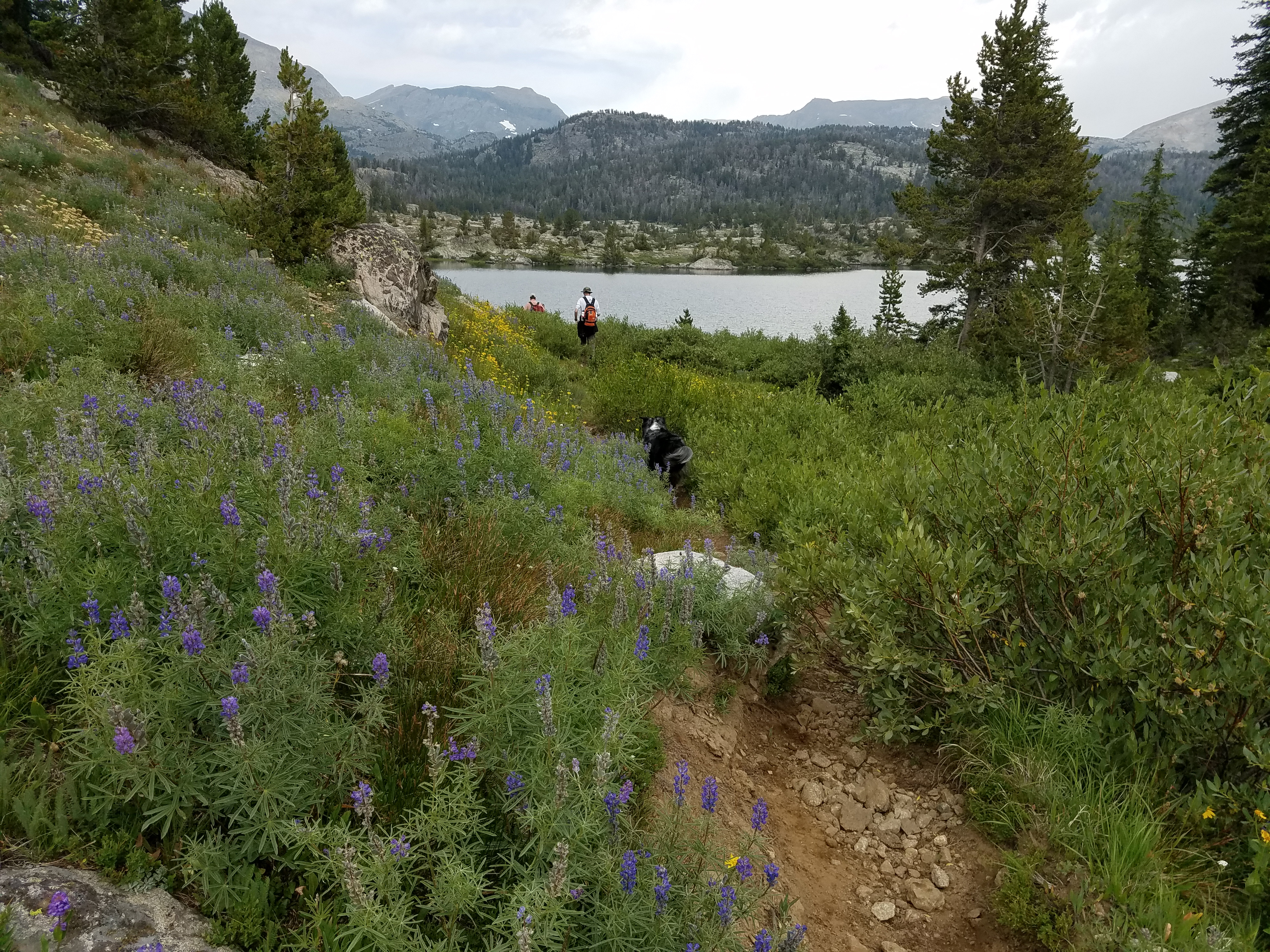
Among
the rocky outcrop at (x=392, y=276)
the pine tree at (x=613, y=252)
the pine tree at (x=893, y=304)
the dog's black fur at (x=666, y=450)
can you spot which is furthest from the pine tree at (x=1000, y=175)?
the pine tree at (x=613, y=252)

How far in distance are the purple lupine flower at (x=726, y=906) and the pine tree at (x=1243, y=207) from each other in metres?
33.1

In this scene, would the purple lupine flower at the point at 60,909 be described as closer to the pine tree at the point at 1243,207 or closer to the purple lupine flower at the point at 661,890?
the purple lupine flower at the point at 661,890

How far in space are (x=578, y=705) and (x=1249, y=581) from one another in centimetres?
359

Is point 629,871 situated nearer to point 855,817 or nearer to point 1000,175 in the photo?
point 855,817

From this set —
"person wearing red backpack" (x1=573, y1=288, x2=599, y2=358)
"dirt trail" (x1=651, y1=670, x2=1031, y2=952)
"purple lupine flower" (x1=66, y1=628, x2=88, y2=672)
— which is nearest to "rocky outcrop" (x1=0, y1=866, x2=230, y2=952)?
"purple lupine flower" (x1=66, y1=628, x2=88, y2=672)

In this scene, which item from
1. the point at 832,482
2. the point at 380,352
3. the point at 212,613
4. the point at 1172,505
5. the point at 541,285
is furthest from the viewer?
the point at 541,285

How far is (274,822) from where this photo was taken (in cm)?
216

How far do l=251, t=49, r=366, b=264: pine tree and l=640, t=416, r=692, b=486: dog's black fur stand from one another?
912 cm

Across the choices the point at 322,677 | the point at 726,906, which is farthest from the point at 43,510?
the point at 726,906

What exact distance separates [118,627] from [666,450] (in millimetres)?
9360

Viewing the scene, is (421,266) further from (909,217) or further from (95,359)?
(909,217)

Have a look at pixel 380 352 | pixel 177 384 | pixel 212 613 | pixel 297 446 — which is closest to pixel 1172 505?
pixel 212 613

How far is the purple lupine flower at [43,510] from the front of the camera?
2752 millimetres

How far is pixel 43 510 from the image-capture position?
109 inches
